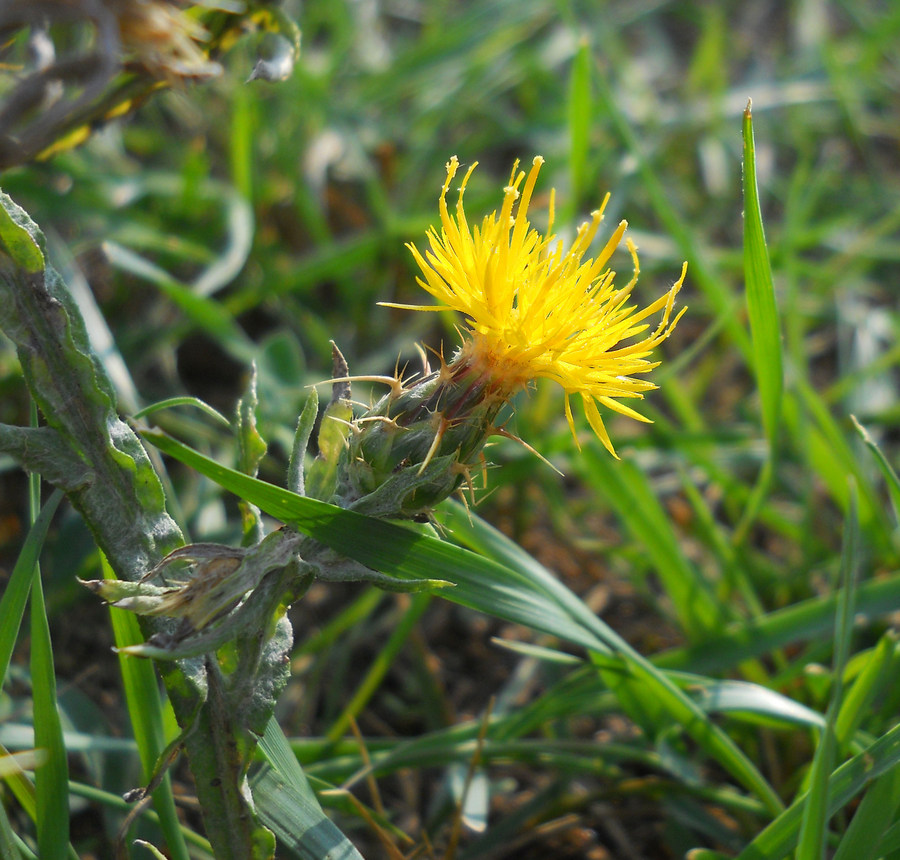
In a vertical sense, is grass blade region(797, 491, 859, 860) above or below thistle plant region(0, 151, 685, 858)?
below

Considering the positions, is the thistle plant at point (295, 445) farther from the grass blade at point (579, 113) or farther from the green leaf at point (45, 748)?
the grass blade at point (579, 113)

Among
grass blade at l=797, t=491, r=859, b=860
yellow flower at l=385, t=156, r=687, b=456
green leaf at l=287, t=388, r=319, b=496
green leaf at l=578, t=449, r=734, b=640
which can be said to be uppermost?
yellow flower at l=385, t=156, r=687, b=456

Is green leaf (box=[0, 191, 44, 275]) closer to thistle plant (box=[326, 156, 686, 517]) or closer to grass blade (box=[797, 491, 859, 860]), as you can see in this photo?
thistle plant (box=[326, 156, 686, 517])

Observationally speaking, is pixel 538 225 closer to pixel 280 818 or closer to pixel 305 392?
pixel 305 392

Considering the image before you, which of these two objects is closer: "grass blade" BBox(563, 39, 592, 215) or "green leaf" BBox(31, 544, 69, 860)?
"green leaf" BBox(31, 544, 69, 860)

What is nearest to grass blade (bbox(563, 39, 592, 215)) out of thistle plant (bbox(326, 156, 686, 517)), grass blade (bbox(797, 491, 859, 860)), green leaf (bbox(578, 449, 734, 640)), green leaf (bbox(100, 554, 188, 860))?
green leaf (bbox(578, 449, 734, 640))

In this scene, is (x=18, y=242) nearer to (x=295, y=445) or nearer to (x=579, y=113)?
(x=295, y=445)
